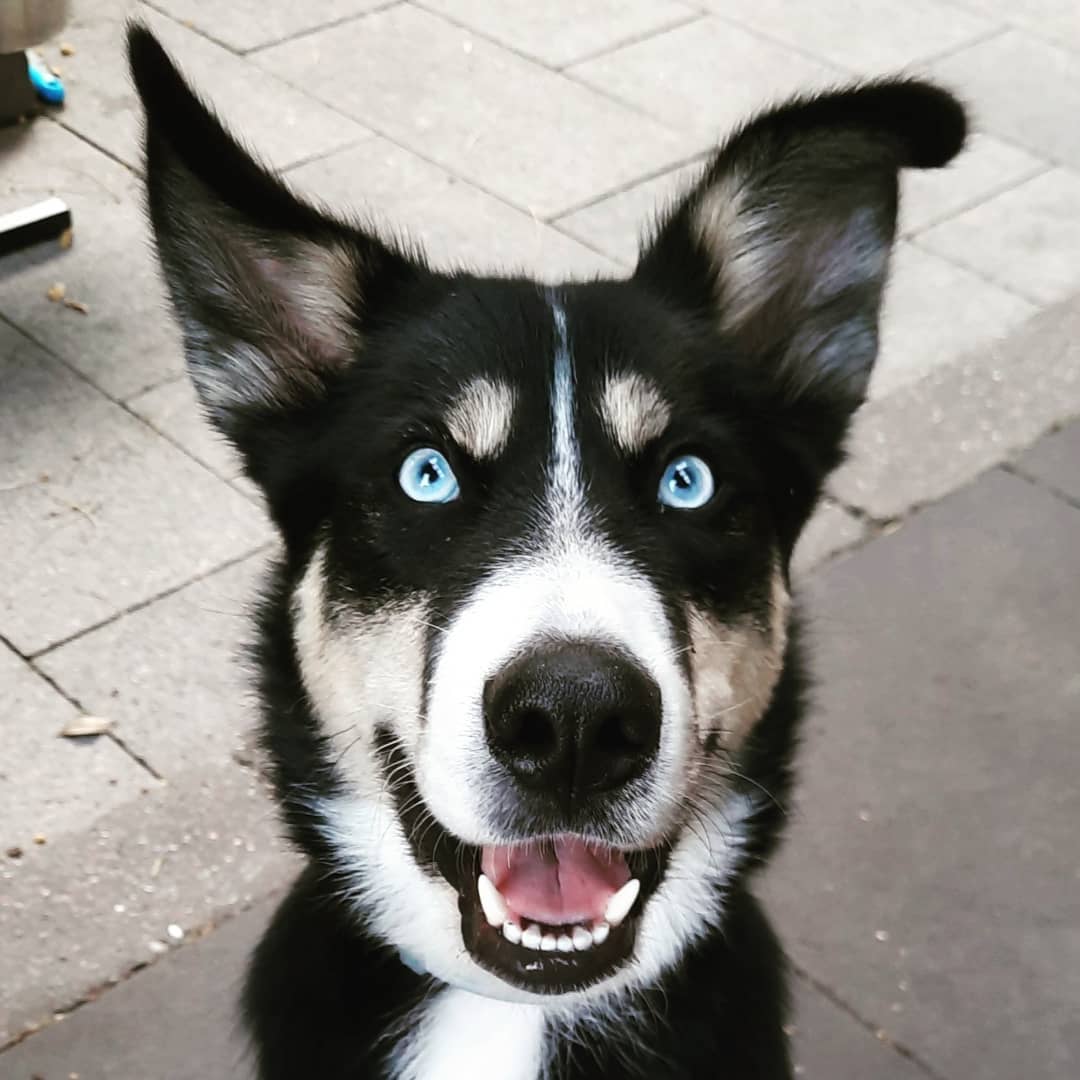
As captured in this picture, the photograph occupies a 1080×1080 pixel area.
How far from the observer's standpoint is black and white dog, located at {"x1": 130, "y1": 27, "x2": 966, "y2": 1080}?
82.0 inches

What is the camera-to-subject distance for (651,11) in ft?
21.5

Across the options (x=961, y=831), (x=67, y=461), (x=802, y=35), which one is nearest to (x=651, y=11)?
(x=802, y=35)

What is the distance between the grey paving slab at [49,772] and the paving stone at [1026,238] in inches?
131

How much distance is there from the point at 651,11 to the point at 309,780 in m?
4.92

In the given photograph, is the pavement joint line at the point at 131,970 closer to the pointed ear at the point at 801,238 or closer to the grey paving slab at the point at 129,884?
the grey paving slab at the point at 129,884

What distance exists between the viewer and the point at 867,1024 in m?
3.15

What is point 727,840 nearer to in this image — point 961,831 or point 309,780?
point 309,780

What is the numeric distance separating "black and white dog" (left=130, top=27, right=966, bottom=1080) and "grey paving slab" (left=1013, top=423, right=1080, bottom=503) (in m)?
2.12

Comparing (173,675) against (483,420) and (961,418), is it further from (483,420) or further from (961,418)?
(961,418)

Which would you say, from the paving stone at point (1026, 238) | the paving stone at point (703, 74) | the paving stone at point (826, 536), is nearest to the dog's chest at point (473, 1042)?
the paving stone at point (826, 536)

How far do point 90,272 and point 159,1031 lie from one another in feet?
8.87

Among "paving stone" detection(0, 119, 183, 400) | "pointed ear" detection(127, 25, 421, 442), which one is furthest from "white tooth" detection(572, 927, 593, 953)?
"paving stone" detection(0, 119, 183, 400)

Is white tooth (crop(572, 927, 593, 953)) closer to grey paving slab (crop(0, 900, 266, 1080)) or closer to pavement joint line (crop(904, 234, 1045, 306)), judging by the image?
grey paving slab (crop(0, 900, 266, 1080))

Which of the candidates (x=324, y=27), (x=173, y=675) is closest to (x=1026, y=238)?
(x=324, y=27)
